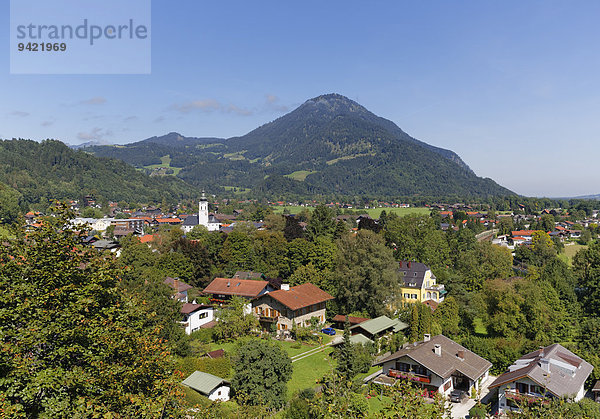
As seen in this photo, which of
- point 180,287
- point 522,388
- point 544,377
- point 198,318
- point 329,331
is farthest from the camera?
point 180,287

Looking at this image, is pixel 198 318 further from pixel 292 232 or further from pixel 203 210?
pixel 203 210

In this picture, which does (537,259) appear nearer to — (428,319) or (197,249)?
(428,319)

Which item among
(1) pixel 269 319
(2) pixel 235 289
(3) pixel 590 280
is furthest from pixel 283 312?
(3) pixel 590 280

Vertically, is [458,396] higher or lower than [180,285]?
lower

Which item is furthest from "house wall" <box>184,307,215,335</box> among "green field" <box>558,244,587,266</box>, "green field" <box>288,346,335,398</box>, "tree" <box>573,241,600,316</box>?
"green field" <box>558,244,587,266</box>

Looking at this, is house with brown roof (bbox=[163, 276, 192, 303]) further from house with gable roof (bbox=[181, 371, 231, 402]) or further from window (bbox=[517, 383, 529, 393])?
window (bbox=[517, 383, 529, 393])

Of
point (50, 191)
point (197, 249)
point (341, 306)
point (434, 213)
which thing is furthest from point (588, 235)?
point (50, 191)

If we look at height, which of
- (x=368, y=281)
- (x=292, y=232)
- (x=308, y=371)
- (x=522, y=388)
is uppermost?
(x=292, y=232)
